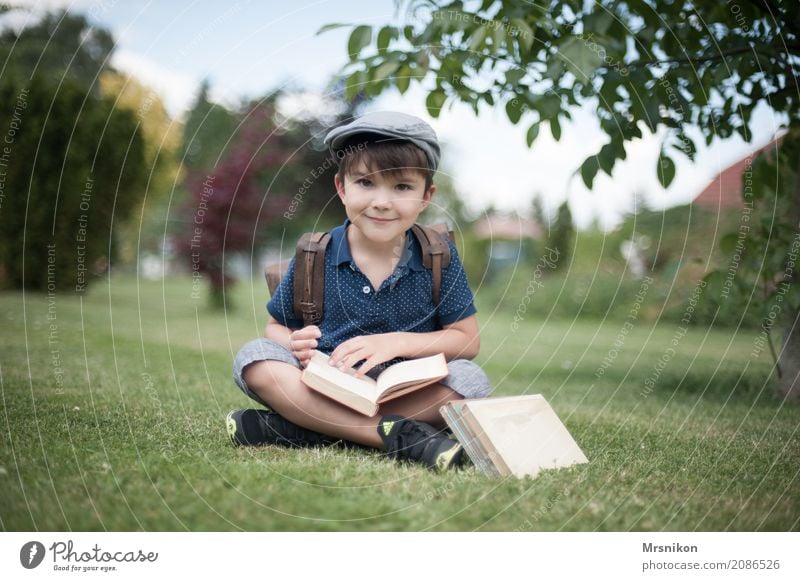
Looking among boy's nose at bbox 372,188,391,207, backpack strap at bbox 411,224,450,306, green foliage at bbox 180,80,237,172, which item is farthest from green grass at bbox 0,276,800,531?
green foliage at bbox 180,80,237,172

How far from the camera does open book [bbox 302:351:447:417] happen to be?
1.60m

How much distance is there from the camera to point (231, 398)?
2.35 metres

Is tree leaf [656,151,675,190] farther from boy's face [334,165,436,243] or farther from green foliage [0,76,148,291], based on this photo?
green foliage [0,76,148,291]

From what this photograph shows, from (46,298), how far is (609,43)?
15.4 feet

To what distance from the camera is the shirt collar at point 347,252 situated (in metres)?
1.87

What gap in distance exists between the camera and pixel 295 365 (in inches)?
68.5

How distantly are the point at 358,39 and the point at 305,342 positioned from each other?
2.68 feet

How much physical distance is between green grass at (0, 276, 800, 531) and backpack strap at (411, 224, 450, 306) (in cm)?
48

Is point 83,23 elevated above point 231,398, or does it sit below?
above

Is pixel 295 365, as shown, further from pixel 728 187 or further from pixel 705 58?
pixel 728 187

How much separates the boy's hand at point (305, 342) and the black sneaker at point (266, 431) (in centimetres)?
16

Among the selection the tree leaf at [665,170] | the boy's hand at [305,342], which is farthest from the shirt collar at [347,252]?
the tree leaf at [665,170]
